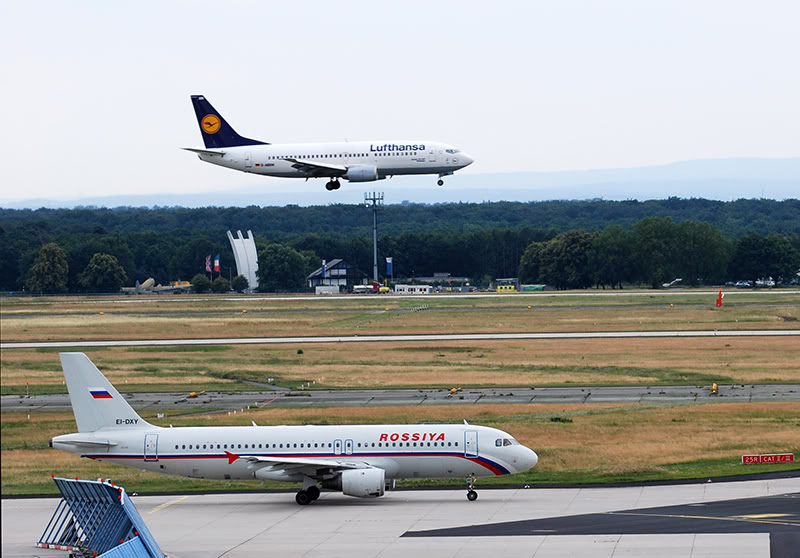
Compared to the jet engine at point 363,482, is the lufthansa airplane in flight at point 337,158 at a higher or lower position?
higher

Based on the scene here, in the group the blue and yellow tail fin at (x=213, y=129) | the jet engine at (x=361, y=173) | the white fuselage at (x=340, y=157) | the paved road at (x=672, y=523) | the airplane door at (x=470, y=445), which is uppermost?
the blue and yellow tail fin at (x=213, y=129)

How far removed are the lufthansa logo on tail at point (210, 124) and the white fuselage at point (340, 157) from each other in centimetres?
431

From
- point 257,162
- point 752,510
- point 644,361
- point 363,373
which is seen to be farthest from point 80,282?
point 752,510

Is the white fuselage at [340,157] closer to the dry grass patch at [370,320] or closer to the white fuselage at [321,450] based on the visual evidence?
the dry grass patch at [370,320]

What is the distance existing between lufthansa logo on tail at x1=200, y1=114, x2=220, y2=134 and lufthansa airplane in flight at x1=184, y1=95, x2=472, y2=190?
2991 mm

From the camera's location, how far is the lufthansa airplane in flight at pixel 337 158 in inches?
4621

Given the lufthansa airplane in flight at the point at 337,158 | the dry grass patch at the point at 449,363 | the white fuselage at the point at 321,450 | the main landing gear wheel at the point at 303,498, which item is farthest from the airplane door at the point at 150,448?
the lufthansa airplane in flight at the point at 337,158

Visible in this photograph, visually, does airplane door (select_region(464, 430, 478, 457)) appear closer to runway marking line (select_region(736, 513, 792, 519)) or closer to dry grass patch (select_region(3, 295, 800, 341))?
runway marking line (select_region(736, 513, 792, 519))

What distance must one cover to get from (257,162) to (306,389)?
117 ft

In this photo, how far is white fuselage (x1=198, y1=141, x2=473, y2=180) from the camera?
386 feet

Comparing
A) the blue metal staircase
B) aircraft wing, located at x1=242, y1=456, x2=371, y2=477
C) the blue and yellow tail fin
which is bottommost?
aircraft wing, located at x1=242, y1=456, x2=371, y2=477

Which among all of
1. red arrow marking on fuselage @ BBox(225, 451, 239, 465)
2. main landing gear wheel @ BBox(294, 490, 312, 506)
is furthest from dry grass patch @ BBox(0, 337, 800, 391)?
main landing gear wheel @ BBox(294, 490, 312, 506)

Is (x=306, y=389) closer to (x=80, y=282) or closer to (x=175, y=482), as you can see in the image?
(x=175, y=482)

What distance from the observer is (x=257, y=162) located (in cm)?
11781
